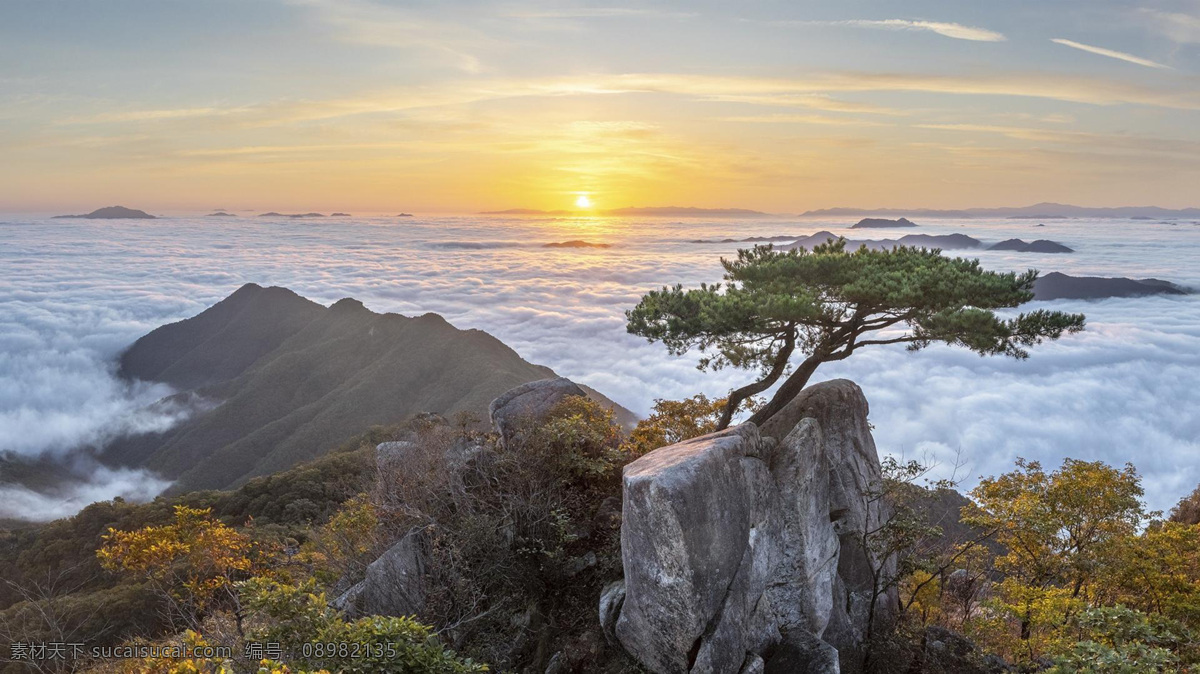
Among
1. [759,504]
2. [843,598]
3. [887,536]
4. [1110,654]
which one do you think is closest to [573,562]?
[759,504]

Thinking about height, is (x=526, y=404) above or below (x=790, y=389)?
below

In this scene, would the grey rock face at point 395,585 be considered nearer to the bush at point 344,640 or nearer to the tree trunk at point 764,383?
the bush at point 344,640

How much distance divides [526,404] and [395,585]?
6.49m

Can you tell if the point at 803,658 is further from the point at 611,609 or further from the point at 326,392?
the point at 326,392

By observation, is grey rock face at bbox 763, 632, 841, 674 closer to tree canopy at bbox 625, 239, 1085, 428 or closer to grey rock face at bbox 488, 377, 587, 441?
tree canopy at bbox 625, 239, 1085, 428

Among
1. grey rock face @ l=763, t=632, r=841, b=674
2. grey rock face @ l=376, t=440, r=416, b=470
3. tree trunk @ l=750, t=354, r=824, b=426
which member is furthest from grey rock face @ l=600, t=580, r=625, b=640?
grey rock face @ l=376, t=440, r=416, b=470

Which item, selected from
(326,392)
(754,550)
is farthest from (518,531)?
(326,392)

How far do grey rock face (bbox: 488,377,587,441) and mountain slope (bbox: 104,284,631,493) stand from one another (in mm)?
88152

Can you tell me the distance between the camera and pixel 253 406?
153m

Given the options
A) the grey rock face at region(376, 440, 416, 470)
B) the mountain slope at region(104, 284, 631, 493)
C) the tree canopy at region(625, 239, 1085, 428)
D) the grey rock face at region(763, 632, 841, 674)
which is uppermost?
the tree canopy at region(625, 239, 1085, 428)

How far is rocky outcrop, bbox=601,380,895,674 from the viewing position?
40.8 feet

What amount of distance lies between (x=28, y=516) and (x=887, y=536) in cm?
16398

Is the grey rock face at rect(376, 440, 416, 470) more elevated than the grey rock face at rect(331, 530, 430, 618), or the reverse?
the grey rock face at rect(376, 440, 416, 470)

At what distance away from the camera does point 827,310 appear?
1700 cm
